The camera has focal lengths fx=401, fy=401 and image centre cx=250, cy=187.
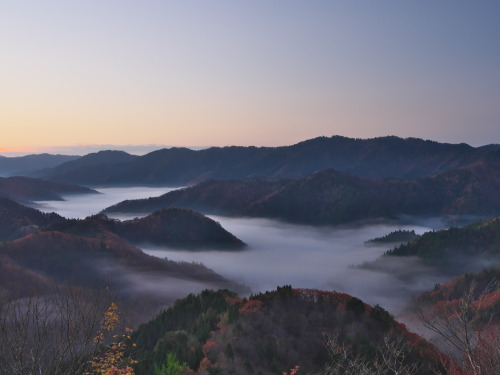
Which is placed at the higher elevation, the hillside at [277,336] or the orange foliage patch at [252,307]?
the orange foliage patch at [252,307]

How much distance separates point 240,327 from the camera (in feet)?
245

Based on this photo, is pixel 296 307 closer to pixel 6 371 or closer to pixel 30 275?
pixel 6 371

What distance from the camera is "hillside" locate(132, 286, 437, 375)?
64.1 metres

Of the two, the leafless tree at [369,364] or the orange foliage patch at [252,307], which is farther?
the orange foliage patch at [252,307]

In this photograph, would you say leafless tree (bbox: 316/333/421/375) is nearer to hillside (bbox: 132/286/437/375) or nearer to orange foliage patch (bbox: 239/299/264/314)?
hillside (bbox: 132/286/437/375)

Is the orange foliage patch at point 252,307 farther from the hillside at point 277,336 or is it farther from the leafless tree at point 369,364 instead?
the leafless tree at point 369,364

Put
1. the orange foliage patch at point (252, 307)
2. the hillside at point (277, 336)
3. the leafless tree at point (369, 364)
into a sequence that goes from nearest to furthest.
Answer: the leafless tree at point (369, 364), the hillside at point (277, 336), the orange foliage patch at point (252, 307)

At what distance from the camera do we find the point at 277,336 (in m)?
76.8

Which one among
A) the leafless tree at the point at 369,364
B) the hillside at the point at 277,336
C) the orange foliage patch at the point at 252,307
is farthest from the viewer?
the orange foliage patch at the point at 252,307

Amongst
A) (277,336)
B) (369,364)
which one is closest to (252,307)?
(277,336)

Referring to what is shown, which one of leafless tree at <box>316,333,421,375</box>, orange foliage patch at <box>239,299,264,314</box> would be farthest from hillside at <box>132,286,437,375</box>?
leafless tree at <box>316,333,421,375</box>

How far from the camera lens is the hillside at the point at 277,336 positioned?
64.1 m

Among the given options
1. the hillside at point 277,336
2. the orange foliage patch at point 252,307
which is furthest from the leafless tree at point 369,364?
the orange foliage patch at point 252,307

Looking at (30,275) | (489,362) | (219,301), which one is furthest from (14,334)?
(30,275)
